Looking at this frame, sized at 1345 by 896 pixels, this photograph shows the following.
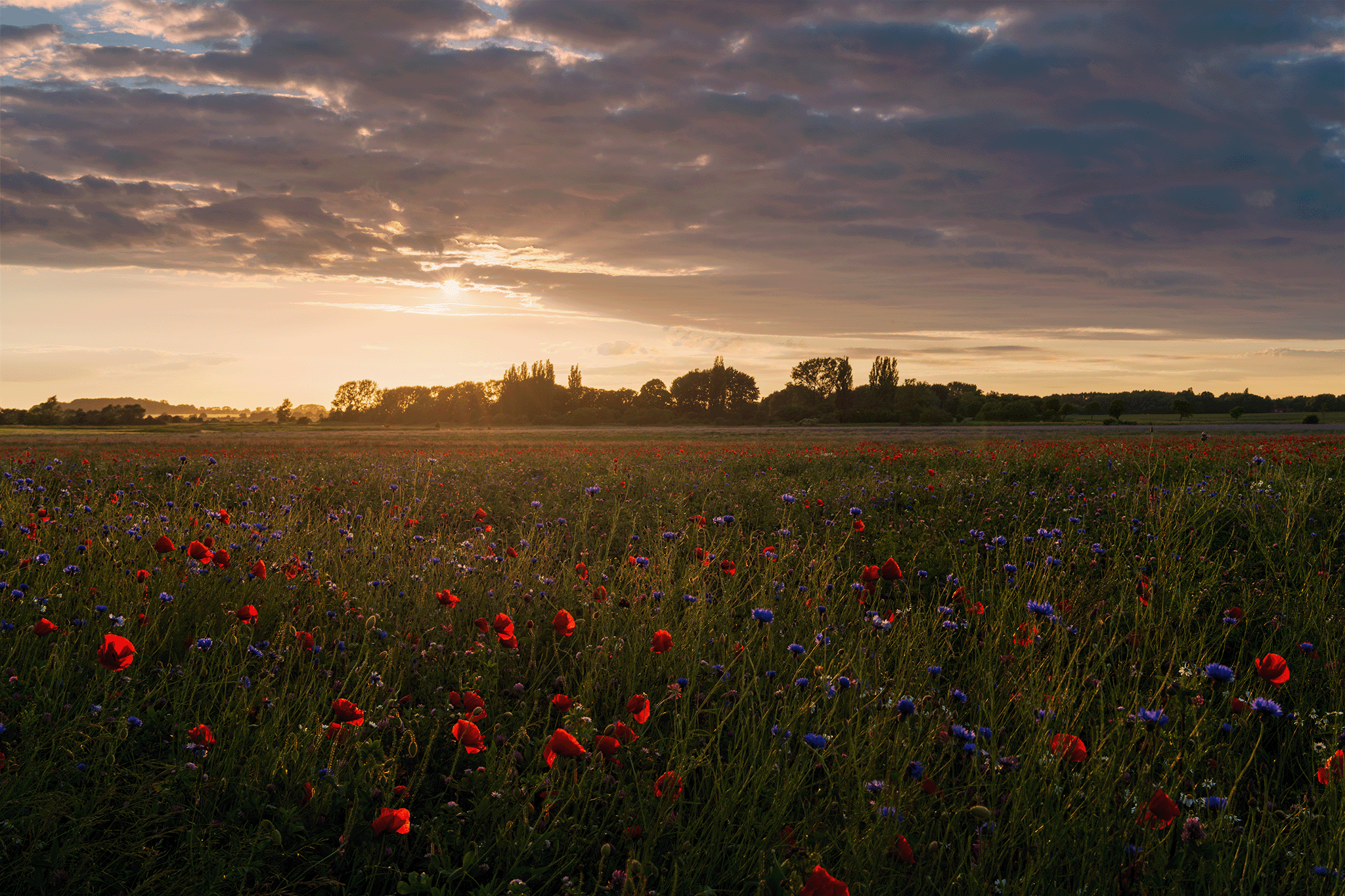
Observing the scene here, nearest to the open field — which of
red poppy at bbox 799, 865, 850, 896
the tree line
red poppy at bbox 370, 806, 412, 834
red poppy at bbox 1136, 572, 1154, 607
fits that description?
red poppy at bbox 370, 806, 412, 834

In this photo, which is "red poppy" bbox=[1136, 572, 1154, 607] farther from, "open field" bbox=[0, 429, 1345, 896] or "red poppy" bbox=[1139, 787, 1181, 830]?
"red poppy" bbox=[1139, 787, 1181, 830]

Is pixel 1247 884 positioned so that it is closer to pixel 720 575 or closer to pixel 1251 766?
pixel 1251 766

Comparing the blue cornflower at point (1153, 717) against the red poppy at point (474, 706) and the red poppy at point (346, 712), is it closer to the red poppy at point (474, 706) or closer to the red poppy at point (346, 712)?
the red poppy at point (474, 706)

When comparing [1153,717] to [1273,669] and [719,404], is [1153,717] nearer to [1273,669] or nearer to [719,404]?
[1273,669]

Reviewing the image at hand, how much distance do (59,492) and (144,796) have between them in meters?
7.27

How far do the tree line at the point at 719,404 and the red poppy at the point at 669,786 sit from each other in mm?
64680

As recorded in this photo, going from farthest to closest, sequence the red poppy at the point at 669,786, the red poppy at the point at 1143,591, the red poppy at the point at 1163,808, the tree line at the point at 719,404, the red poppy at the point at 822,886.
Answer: the tree line at the point at 719,404
the red poppy at the point at 1143,591
the red poppy at the point at 669,786
the red poppy at the point at 1163,808
the red poppy at the point at 822,886

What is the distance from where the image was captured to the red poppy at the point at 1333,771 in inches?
88.9

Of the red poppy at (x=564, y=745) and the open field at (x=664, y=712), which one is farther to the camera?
the open field at (x=664, y=712)

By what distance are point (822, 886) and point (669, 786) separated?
24.9 inches

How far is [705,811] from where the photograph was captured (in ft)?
7.59

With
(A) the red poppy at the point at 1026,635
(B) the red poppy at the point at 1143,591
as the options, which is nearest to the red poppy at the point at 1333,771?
(A) the red poppy at the point at 1026,635

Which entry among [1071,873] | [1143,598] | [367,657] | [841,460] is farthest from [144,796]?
[841,460]

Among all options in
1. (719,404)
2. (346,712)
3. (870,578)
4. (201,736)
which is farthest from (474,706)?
(719,404)
